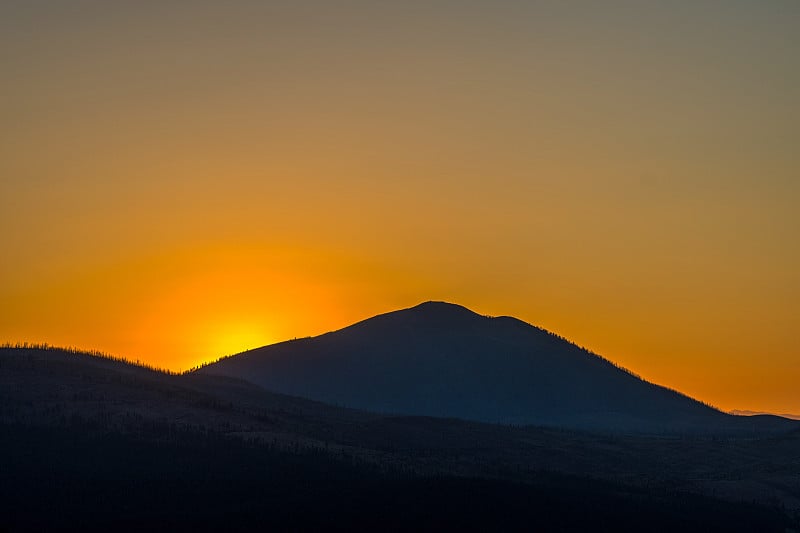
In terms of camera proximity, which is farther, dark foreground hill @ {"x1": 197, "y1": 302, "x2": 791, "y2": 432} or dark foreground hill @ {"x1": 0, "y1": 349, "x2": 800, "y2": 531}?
dark foreground hill @ {"x1": 197, "y1": 302, "x2": 791, "y2": 432}

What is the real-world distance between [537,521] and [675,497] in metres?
19.9

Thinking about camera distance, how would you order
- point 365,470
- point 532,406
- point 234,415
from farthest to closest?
point 532,406 → point 234,415 → point 365,470

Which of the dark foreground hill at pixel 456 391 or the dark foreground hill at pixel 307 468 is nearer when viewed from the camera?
the dark foreground hill at pixel 307 468

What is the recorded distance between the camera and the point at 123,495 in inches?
2453

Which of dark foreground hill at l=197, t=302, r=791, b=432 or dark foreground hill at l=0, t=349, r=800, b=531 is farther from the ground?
dark foreground hill at l=197, t=302, r=791, b=432

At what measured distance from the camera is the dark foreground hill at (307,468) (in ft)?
190

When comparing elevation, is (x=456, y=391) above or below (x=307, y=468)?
above

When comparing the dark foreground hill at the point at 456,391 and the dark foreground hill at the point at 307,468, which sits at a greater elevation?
the dark foreground hill at the point at 456,391

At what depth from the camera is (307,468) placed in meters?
73.3

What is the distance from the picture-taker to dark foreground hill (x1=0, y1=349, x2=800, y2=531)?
190 ft

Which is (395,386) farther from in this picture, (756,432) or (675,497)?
(675,497)

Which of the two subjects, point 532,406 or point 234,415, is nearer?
point 234,415

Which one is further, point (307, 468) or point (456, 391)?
point (456, 391)

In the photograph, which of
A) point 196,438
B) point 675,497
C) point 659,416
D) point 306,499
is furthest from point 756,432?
point 306,499
